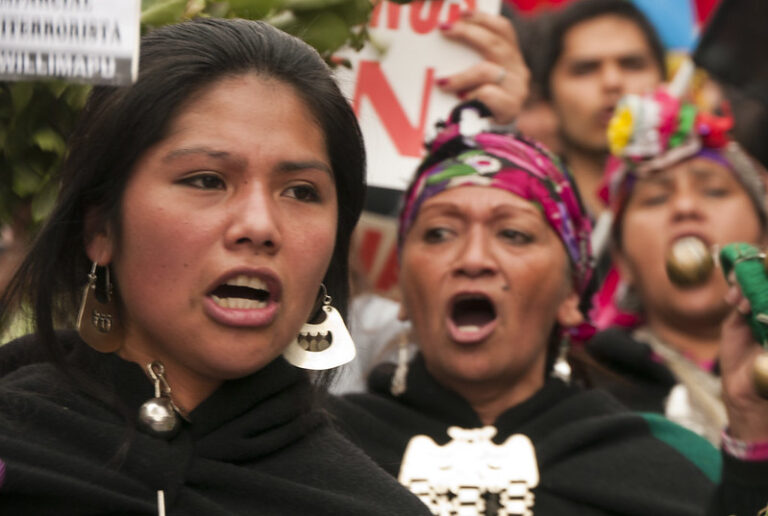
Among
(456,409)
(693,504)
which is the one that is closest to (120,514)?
(456,409)

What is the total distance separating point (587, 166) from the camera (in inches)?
269

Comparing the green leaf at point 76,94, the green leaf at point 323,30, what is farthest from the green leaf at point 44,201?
the green leaf at point 323,30

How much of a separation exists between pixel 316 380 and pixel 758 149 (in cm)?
315

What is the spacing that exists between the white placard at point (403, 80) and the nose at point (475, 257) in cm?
27

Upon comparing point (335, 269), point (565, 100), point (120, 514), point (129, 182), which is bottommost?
point (565, 100)

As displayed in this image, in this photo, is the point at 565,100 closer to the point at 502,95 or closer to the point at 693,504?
the point at 502,95

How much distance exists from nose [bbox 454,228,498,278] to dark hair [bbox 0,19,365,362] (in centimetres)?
118

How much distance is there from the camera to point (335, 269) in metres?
3.25

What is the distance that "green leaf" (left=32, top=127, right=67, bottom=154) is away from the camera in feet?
10.5

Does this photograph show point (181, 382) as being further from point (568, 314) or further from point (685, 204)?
point (685, 204)

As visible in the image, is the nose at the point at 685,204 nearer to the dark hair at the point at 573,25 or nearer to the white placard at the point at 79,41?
the dark hair at the point at 573,25

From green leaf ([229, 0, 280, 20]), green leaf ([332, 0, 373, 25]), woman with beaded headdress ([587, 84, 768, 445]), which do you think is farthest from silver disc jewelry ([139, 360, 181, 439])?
woman with beaded headdress ([587, 84, 768, 445])

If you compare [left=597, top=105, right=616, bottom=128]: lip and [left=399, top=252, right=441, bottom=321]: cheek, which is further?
[left=597, top=105, right=616, bottom=128]: lip

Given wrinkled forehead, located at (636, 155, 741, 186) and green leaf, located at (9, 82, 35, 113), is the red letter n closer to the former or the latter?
green leaf, located at (9, 82, 35, 113)
